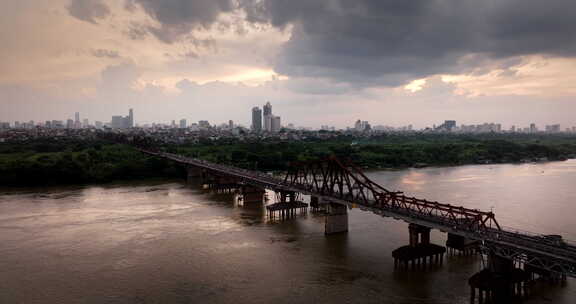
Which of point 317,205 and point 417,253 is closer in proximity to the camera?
point 417,253

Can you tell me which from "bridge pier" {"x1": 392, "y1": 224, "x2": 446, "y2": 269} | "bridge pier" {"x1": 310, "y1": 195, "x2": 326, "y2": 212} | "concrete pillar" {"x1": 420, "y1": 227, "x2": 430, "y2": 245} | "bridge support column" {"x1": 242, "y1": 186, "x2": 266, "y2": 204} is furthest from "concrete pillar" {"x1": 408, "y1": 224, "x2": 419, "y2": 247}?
"bridge support column" {"x1": 242, "y1": 186, "x2": 266, "y2": 204}

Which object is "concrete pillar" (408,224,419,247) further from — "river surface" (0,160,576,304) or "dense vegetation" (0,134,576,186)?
"dense vegetation" (0,134,576,186)

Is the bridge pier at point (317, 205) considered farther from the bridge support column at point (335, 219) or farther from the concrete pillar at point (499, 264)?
the concrete pillar at point (499, 264)

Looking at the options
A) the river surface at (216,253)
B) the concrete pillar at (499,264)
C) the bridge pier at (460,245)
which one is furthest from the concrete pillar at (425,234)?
the concrete pillar at (499,264)

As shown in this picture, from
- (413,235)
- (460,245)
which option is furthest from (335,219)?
(460,245)

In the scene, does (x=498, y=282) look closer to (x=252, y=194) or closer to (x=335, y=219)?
(x=335, y=219)

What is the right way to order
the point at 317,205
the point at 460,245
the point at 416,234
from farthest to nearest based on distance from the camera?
the point at 317,205 → the point at 460,245 → the point at 416,234
